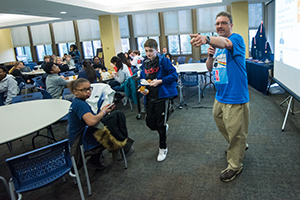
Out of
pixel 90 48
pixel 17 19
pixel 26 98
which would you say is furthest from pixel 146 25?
pixel 26 98

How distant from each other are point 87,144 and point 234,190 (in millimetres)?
1586

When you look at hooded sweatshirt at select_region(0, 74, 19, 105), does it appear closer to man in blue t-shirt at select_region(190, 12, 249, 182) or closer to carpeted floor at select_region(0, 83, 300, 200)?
carpeted floor at select_region(0, 83, 300, 200)

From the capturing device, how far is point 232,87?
7.59 feet

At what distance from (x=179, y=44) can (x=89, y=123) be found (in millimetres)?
11102

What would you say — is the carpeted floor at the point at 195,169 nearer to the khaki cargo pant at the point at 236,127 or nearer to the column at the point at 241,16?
the khaki cargo pant at the point at 236,127

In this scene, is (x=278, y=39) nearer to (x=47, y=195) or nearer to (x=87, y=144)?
(x=87, y=144)

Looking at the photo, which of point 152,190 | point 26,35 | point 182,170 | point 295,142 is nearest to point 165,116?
point 182,170

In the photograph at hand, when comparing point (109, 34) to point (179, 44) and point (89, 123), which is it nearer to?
point (179, 44)

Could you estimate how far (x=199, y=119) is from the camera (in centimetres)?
455

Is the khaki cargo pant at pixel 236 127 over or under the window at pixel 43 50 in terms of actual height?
under

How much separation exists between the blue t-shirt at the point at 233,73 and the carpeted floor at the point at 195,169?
2.95ft

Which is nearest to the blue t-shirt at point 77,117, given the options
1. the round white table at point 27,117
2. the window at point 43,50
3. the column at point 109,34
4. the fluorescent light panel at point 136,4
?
the round white table at point 27,117

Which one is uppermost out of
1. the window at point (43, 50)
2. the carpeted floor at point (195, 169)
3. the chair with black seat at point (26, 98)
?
the window at point (43, 50)

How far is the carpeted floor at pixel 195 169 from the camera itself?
2361mm
